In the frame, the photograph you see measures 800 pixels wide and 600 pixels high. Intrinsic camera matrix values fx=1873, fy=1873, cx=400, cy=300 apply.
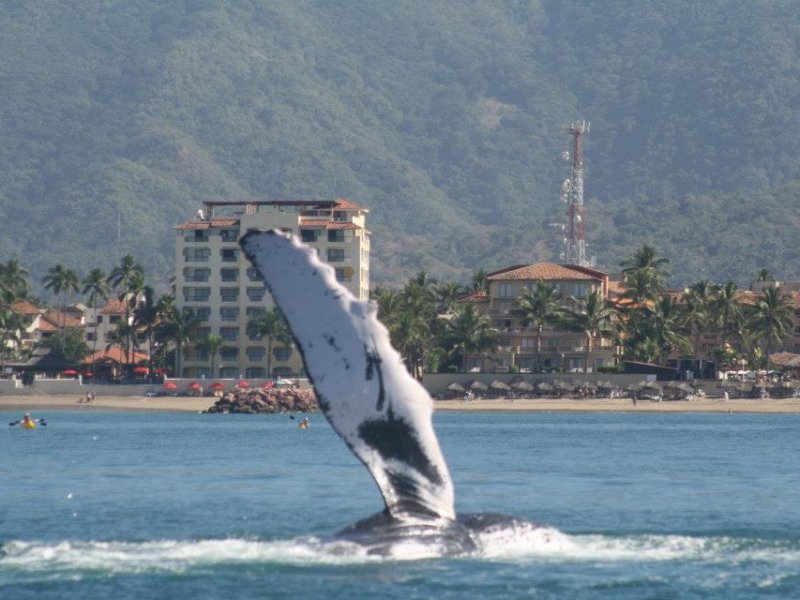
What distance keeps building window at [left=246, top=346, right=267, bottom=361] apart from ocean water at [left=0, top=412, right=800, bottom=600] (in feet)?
→ 263

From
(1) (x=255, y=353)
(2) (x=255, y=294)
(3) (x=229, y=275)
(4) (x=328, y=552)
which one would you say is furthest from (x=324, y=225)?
(4) (x=328, y=552)

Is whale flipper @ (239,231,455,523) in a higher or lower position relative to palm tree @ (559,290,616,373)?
lower

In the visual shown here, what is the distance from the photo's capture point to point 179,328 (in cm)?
16475

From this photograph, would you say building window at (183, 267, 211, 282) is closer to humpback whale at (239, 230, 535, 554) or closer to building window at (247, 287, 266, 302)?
building window at (247, 287, 266, 302)

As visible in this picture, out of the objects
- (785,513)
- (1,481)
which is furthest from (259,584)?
(1,481)

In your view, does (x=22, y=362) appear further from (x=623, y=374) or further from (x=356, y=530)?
(x=356, y=530)

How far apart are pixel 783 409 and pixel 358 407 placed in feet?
371

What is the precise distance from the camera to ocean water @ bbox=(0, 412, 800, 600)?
99.3 ft

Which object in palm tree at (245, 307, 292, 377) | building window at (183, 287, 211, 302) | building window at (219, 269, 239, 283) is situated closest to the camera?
palm tree at (245, 307, 292, 377)

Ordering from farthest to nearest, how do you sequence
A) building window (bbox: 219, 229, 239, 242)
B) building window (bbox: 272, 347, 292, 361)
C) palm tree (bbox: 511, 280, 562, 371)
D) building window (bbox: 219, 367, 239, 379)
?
building window (bbox: 219, 229, 239, 242), building window (bbox: 219, 367, 239, 379), building window (bbox: 272, 347, 292, 361), palm tree (bbox: 511, 280, 562, 371)

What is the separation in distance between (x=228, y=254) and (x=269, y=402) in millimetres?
38769

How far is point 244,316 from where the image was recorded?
6673 inches

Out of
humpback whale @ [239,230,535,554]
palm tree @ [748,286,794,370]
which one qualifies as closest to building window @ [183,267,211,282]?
palm tree @ [748,286,794,370]

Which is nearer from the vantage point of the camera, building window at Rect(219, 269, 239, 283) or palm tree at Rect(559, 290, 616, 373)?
palm tree at Rect(559, 290, 616, 373)
